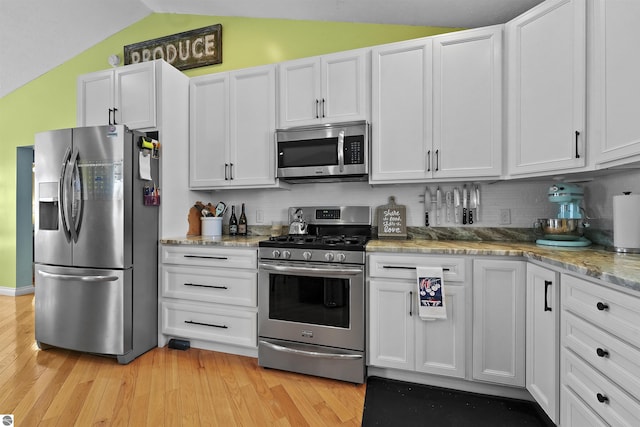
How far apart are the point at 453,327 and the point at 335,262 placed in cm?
86

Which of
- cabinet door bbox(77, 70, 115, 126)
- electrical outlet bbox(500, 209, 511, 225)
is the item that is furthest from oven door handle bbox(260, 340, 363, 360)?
cabinet door bbox(77, 70, 115, 126)

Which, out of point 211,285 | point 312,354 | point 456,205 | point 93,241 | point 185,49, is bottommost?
point 312,354

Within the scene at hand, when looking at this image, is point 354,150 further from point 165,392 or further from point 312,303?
point 165,392

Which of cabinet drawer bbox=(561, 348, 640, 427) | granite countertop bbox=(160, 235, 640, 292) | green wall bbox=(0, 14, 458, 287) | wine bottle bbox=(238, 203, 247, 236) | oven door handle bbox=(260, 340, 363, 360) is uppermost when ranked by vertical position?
green wall bbox=(0, 14, 458, 287)

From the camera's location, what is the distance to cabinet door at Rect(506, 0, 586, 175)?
1756 mm

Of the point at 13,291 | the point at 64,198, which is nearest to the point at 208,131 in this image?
the point at 64,198

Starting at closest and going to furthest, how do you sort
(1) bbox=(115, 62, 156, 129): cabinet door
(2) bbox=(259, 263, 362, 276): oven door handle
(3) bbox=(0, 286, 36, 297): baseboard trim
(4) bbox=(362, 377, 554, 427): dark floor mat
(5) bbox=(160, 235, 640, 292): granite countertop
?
(5) bbox=(160, 235, 640, 292): granite countertop → (4) bbox=(362, 377, 554, 427): dark floor mat → (2) bbox=(259, 263, 362, 276): oven door handle → (1) bbox=(115, 62, 156, 129): cabinet door → (3) bbox=(0, 286, 36, 297): baseboard trim

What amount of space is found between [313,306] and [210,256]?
0.95 metres

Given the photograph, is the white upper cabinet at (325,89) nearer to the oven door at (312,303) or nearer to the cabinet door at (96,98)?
the oven door at (312,303)

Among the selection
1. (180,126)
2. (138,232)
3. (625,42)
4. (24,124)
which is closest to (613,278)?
(625,42)

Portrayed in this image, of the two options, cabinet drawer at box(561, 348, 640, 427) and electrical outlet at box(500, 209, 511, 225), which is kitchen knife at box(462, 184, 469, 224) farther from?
cabinet drawer at box(561, 348, 640, 427)

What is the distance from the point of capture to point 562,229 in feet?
6.55

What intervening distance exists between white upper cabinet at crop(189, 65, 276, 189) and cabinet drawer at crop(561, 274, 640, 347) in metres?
2.12

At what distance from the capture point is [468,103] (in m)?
2.21
